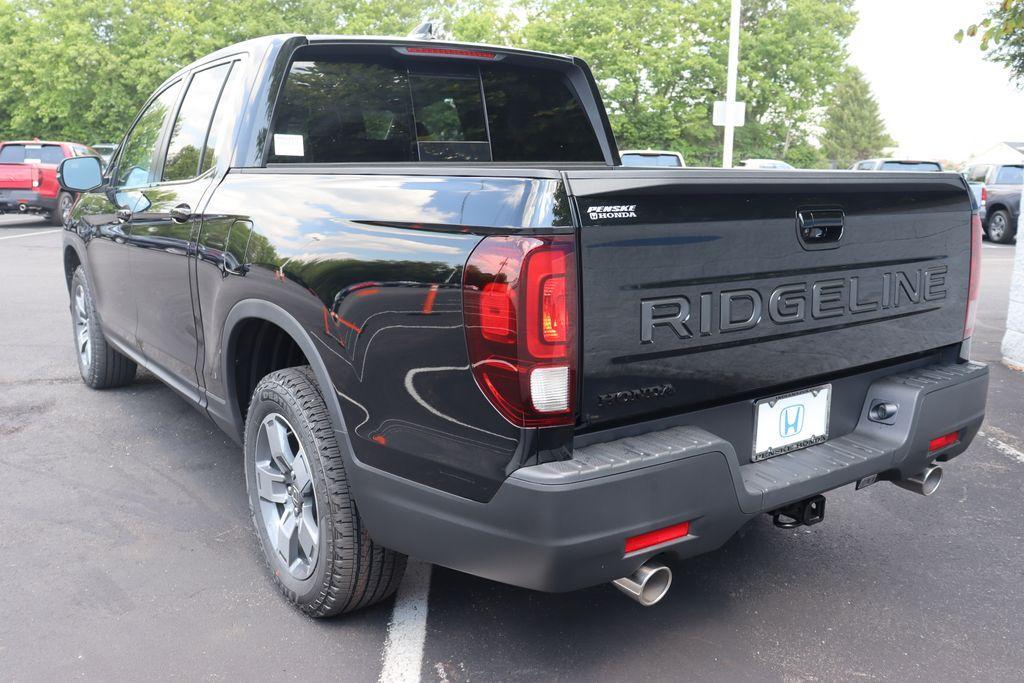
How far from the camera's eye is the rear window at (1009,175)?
19.9 metres

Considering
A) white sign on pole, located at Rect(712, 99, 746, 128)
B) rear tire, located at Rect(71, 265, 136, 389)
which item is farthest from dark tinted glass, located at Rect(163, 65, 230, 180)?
white sign on pole, located at Rect(712, 99, 746, 128)

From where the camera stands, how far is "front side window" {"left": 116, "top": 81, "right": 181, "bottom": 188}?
4355mm

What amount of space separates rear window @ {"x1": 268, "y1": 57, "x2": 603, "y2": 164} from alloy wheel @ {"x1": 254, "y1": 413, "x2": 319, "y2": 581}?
3.81 ft

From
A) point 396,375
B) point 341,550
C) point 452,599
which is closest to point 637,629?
point 452,599

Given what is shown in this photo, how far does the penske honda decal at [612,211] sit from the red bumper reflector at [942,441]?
1.48m

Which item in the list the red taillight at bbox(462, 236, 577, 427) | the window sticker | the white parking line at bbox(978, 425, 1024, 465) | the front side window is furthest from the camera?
the white parking line at bbox(978, 425, 1024, 465)

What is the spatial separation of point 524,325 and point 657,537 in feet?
2.19

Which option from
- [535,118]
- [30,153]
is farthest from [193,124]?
[30,153]

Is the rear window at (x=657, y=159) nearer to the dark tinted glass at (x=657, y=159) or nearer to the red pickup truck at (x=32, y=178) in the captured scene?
the dark tinted glass at (x=657, y=159)

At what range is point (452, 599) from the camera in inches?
119

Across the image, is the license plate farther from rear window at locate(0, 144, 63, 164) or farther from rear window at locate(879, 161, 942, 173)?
rear window at locate(0, 144, 63, 164)

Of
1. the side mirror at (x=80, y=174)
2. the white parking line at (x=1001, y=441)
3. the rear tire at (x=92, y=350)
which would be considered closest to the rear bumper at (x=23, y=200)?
the rear tire at (x=92, y=350)

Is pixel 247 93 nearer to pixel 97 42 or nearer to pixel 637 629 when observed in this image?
pixel 637 629

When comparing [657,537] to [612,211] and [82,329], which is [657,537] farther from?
[82,329]
